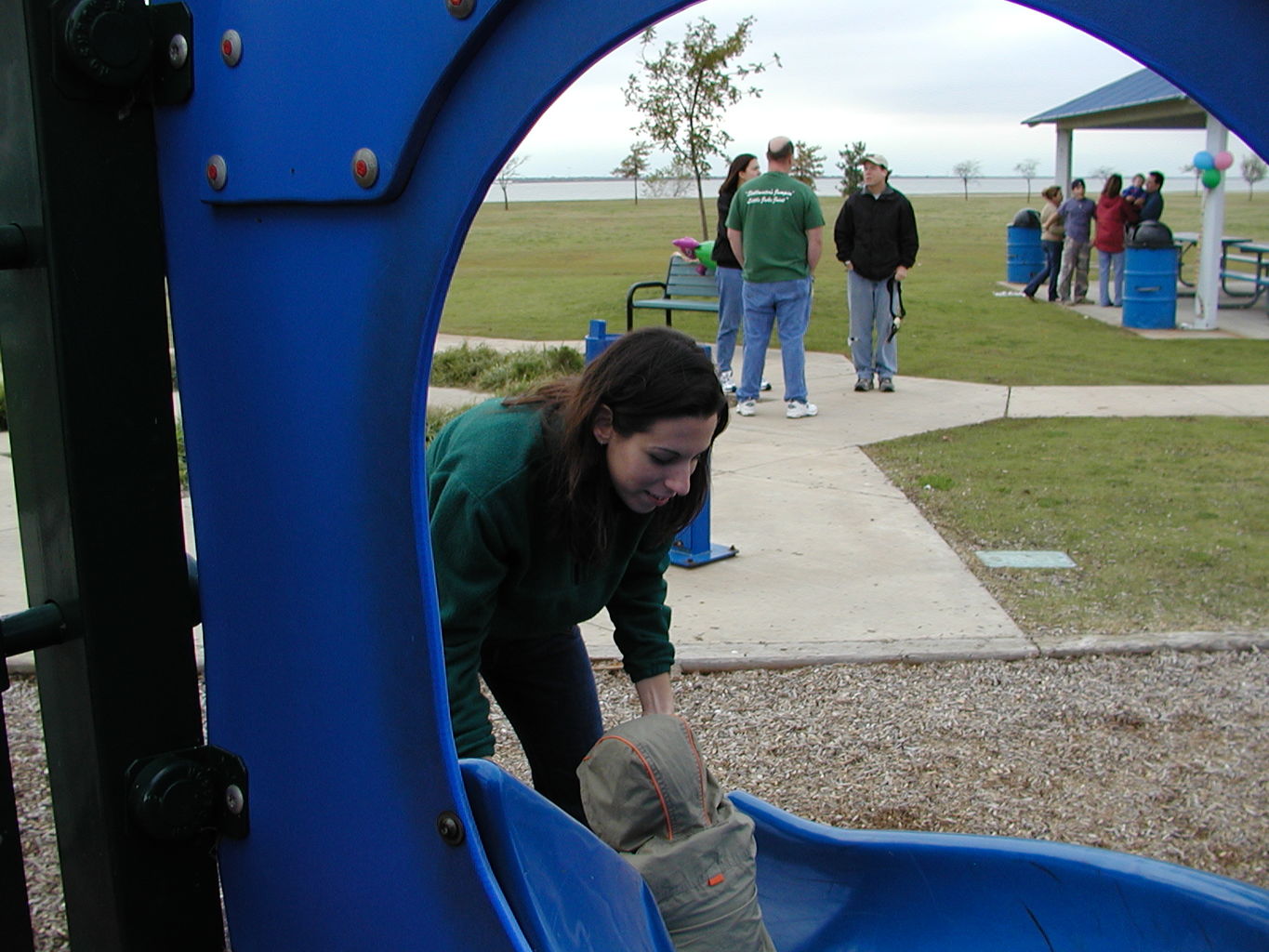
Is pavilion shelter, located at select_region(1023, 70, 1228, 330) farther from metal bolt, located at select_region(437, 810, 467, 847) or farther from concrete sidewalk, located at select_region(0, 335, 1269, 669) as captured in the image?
metal bolt, located at select_region(437, 810, 467, 847)

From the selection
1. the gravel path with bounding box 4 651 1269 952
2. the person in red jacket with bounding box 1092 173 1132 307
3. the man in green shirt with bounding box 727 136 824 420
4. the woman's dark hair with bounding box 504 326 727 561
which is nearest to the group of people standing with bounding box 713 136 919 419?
the man in green shirt with bounding box 727 136 824 420

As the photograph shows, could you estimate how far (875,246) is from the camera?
27.6ft

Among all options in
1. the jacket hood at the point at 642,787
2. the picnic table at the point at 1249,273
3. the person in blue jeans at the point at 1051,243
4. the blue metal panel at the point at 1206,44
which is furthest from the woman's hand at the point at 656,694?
the person in blue jeans at the point at 1051,243

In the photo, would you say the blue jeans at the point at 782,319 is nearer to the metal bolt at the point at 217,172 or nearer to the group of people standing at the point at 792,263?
the group of people standing at the point at 792,263

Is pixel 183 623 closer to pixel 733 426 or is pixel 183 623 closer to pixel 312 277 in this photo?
pixel 312 277

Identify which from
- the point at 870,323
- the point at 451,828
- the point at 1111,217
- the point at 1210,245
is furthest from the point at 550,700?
the point at 1111,217

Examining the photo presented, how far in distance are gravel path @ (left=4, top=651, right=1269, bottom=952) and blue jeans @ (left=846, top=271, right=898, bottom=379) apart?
15.7 feet

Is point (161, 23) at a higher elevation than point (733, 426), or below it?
higher

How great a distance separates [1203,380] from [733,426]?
174 inches

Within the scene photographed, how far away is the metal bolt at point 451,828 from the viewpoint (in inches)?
56.3

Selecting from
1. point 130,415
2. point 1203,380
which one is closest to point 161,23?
point 130,415

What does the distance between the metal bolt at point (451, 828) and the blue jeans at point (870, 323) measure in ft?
24.3

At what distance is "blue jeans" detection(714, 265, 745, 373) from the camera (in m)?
8.50

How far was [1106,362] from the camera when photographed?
10797 mm
